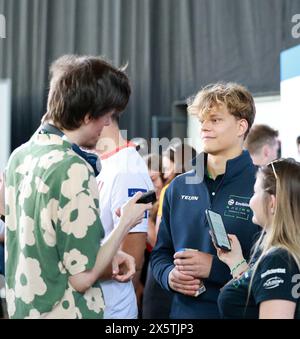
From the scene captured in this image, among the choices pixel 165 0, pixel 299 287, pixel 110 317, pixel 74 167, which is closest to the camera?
pixel 74 167

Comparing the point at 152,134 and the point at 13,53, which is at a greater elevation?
the point at 13,53

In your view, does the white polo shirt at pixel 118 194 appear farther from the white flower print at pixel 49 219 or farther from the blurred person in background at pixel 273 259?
the white flower print at pixel 49 219

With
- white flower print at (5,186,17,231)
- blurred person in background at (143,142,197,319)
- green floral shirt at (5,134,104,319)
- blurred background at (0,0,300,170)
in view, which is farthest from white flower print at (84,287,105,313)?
blurred background at (0,0,300,170)

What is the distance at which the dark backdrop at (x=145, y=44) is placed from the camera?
4.23 metres

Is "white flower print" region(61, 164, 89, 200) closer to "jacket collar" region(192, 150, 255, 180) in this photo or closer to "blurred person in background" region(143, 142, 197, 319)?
"jacket collar" region(192, 150, 255, 180)

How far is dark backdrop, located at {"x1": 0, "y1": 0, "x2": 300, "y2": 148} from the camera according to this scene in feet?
13.9

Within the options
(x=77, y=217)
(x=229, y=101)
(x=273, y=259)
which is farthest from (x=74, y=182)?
(x=229, y=101)

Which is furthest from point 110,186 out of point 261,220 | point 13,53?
point 13,53

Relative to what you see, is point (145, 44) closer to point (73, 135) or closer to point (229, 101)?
point (229, 101)

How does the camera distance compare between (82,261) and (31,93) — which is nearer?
(82,261)

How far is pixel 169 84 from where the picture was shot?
465cm

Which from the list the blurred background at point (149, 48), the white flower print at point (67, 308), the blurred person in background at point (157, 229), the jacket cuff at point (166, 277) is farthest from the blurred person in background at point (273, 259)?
the blurred background at point (149, 48)

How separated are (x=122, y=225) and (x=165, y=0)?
3.48 metres

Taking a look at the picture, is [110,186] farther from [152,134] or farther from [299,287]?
[152,134]
